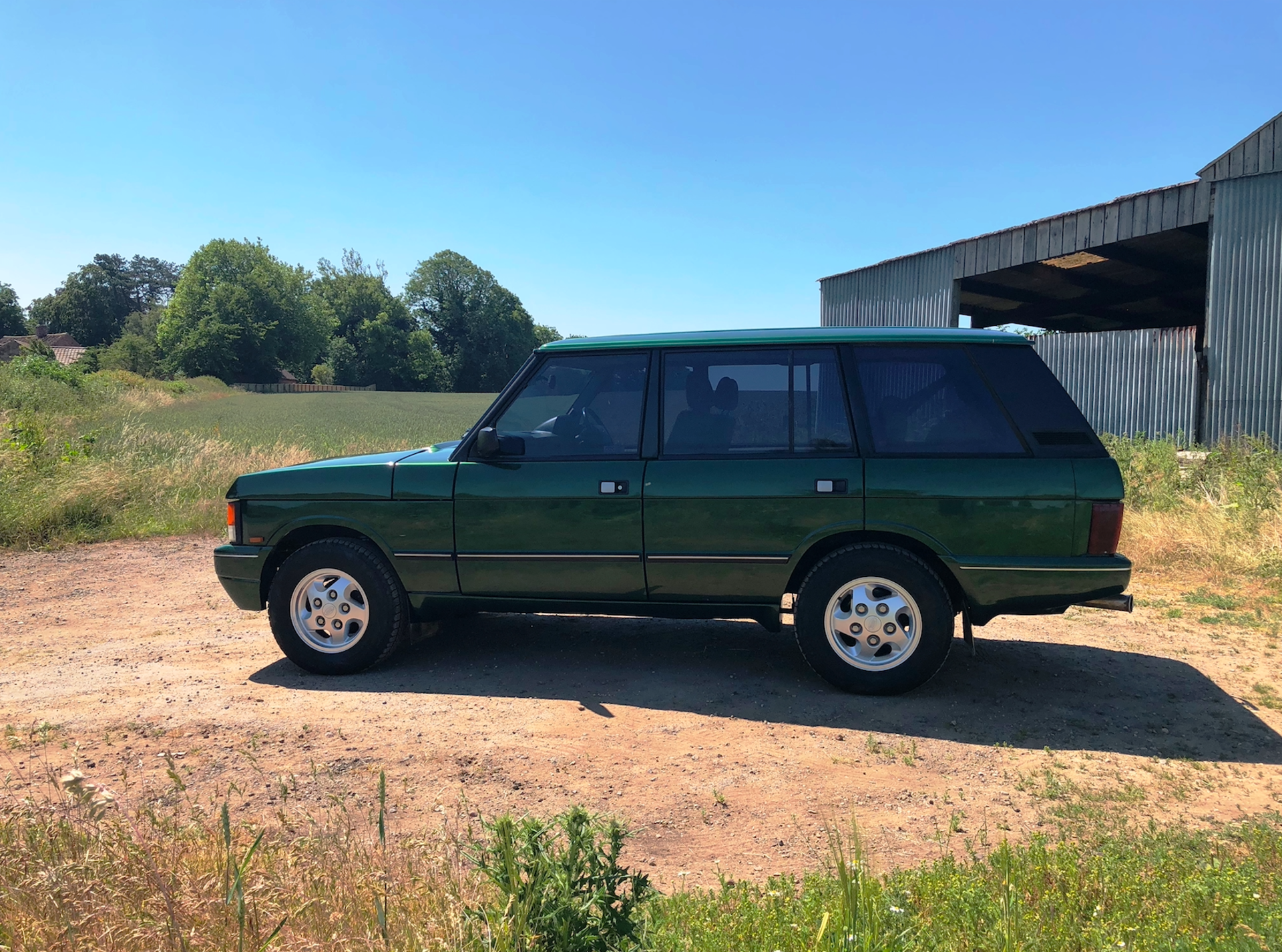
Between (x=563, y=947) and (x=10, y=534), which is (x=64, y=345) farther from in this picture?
(x=563, y=947)

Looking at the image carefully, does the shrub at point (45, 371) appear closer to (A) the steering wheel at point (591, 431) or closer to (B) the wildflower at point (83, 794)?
(A) the steering wheel at point (591, 431)

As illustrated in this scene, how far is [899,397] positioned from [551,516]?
6.86 ft

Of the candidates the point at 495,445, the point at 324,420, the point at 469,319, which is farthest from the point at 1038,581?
the point at 469,319

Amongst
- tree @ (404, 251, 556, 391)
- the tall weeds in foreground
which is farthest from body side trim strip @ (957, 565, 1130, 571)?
tree @ (404, 251, 556, 391)

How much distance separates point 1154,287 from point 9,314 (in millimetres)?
118641

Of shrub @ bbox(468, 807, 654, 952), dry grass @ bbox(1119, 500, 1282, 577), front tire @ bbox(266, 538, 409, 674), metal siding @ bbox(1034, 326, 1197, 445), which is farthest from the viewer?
metal siding @ bbox(1034, 326, 1197, 445)

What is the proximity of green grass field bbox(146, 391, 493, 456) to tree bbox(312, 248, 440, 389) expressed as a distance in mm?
30381

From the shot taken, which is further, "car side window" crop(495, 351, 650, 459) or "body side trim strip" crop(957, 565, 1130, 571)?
"car side window" crop(495, 351, 650, 459)

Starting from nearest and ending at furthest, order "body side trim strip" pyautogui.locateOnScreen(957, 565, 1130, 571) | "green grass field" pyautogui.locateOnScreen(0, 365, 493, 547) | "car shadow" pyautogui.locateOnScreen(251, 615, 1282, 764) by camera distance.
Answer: "car shadow" pyautogui.locateOnScreen(251, 615, 1282, 764)
"body side trim strip" pyautogui.locateOnScreen(957, 565, 1130, 571)
"green grass field" pyautogui.locateOnScreen(0, 365, 493, 547)

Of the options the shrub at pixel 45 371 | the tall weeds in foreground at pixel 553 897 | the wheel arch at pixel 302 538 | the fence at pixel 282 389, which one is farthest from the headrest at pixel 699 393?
the fence at pixel 282 389

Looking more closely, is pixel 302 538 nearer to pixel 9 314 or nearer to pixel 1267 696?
→ pixel 1267 696

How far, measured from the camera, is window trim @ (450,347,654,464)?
5.04 meters

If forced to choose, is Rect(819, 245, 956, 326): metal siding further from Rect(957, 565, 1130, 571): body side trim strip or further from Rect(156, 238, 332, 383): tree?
Rect(156, 238, 332, 383): tree

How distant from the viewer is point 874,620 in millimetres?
4691
